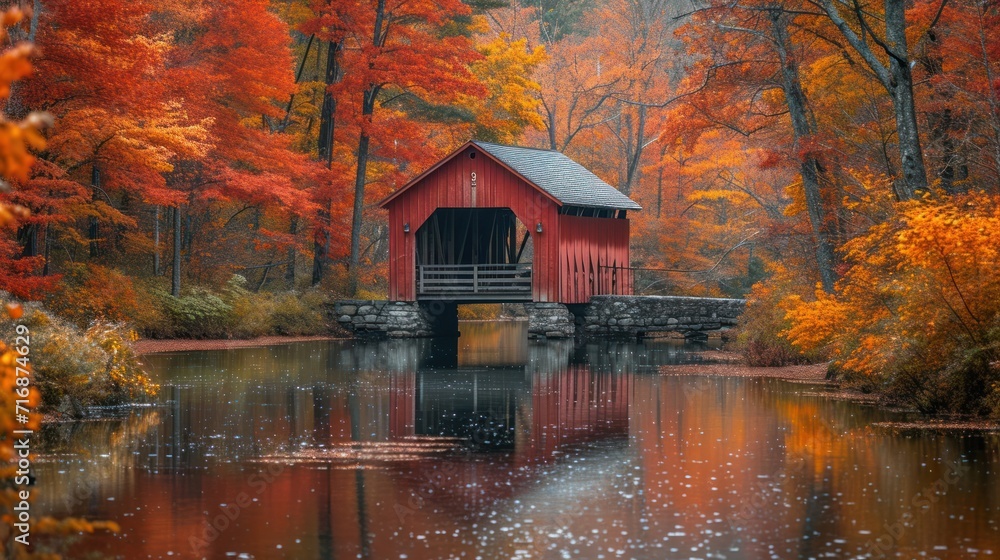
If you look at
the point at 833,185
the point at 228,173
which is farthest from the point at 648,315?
the point at 228,173

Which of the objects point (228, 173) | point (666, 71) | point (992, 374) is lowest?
point (992, 374)

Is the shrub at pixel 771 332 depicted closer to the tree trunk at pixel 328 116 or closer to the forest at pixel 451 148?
the forest at pixel 451 148

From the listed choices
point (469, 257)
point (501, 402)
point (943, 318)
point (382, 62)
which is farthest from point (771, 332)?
point (382, 62)

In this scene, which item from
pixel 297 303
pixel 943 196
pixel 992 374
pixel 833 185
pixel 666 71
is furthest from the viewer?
pixel 666 71

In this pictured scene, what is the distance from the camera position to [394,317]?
1325 inches

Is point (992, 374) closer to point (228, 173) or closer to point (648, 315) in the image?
point (648, 315)

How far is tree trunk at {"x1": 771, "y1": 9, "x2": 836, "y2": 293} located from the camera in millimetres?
23828

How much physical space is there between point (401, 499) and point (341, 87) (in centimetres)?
2643

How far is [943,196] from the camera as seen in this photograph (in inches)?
664

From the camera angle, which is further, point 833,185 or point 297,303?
point 297,303

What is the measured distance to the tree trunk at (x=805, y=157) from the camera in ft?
78.2

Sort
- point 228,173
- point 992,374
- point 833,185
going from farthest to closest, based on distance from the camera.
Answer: point 228,173
point 833,185
point 992,374

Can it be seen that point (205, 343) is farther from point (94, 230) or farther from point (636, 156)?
point (636, 156)

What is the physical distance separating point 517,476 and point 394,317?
2258cm
